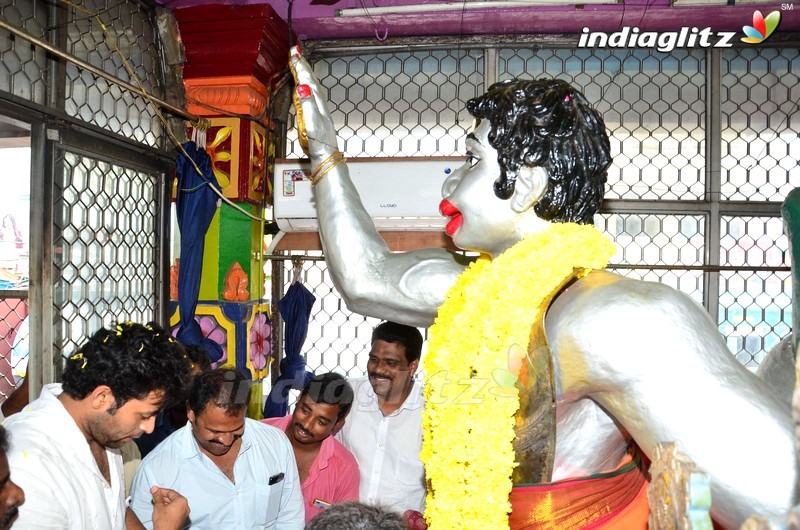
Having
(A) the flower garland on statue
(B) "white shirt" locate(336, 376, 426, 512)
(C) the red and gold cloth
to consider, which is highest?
(A) the flower garland on statue

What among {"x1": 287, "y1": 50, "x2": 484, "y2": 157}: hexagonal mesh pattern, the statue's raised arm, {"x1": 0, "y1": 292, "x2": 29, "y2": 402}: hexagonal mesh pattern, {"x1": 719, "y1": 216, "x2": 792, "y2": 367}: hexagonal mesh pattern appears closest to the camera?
the statue's raised arm

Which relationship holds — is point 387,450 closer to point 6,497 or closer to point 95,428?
point 95,428

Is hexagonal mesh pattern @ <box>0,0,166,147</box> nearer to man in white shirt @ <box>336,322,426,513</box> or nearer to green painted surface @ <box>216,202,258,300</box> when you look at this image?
green painted surface @ <box>216,202,258,300</box>

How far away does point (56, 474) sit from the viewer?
5.09ft

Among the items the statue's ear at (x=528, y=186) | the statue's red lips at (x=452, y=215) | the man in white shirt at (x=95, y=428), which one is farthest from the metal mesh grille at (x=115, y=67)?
the statue's ear at (x=528, y=186)

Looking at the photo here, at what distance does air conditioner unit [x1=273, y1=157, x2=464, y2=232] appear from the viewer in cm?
364

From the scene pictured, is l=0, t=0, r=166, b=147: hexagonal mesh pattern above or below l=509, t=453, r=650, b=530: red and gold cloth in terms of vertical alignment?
above

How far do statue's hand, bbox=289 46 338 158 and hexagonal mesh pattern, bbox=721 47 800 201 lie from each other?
10.8ft

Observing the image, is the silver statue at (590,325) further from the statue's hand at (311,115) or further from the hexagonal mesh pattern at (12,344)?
the hexagonal mesh pattern at (12,344)

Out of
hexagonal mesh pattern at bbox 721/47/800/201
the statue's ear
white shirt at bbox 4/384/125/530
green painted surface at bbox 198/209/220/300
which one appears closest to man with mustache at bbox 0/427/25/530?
white shirt at bbox 4/384/125/530

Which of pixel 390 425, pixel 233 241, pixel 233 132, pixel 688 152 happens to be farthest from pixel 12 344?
pixel 688 152

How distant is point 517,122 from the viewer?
1101 mm

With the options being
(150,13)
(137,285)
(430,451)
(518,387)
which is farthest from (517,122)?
(150,13)

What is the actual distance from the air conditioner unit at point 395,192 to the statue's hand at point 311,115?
2.24m
